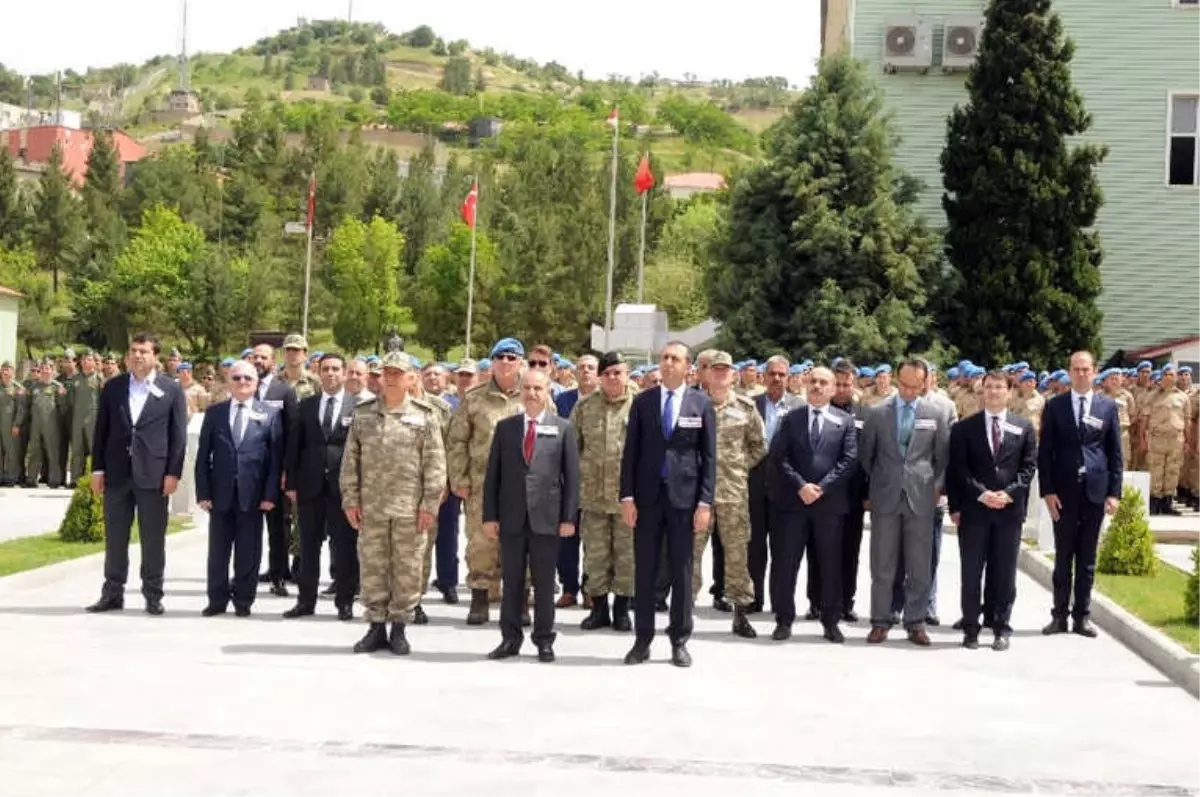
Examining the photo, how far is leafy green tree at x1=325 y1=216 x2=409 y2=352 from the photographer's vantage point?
10312 cm

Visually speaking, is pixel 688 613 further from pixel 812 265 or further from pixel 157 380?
pixel 812 265

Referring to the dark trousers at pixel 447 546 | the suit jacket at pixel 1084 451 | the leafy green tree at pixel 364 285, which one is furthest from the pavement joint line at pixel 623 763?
the leafy green tree at pixel 364 285

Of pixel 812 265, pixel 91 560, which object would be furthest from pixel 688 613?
pixel 812 265

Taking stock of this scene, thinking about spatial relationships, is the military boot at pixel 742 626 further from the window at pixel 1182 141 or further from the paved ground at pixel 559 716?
the window at pixel 1182 141

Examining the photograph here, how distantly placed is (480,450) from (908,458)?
3422 mm

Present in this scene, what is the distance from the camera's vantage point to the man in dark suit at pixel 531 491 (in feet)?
40.3

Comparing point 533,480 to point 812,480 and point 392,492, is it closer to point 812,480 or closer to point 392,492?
point 392,492

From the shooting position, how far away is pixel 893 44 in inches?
1636

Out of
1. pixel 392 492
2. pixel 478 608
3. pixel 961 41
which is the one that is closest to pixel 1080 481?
pixel 478 608

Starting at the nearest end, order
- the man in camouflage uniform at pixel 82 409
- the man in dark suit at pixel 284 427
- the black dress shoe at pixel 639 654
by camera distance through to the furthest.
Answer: the black dress shoe at pixel 639 654
the man in dark suit at pixel 284 427
the man in camouflage uniform at pixel 82 409

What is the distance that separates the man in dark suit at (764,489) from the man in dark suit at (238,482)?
160 inches

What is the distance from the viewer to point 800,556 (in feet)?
46.0

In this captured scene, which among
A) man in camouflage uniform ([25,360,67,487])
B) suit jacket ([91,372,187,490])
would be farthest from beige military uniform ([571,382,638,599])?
man in camouflage uniform ([25,360,67,487])

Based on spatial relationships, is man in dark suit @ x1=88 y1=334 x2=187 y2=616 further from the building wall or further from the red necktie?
the building wall
